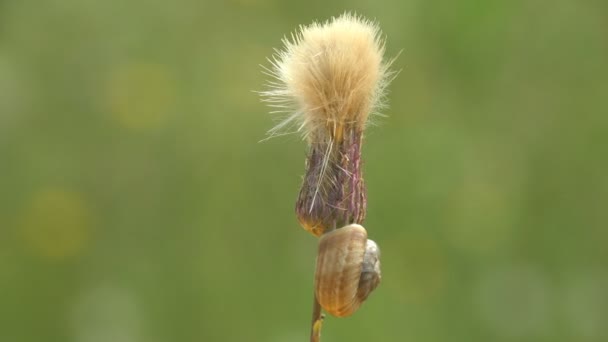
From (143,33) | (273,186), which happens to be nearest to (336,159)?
(273,186)

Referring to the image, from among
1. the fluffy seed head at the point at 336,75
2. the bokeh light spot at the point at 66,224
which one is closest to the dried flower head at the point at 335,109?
the fluffy seed head at the point at 336,75

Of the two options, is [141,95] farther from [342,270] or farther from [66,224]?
[342,270]

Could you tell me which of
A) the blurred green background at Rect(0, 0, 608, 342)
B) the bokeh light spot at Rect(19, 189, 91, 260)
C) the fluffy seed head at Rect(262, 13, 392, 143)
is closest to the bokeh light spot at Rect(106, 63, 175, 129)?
the blurred green background at Rect(0, 0, 608, 342)

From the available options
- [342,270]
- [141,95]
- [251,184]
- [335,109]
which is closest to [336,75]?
[335,109]

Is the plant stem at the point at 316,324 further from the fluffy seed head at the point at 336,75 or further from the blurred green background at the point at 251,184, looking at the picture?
the blurred green background at the point at 251,184

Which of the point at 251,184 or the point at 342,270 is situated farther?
the point at 251,184

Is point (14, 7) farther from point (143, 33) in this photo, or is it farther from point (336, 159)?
point (336, 159)
